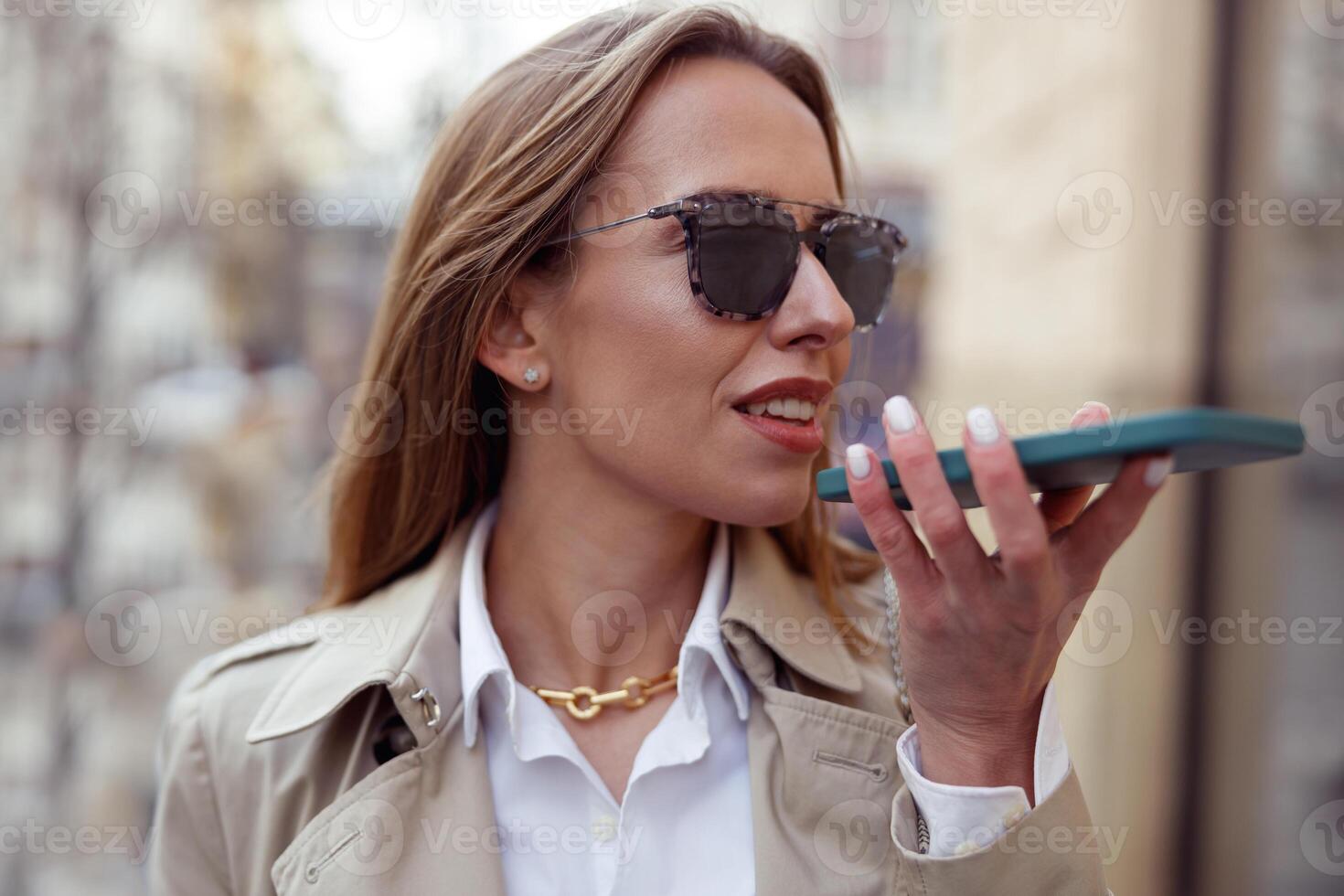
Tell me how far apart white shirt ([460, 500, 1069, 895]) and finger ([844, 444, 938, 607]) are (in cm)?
31

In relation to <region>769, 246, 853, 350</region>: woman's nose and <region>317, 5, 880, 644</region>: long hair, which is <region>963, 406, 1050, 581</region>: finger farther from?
<region>317, 5, 880, 644</region>: long hair

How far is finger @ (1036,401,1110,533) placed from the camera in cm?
127

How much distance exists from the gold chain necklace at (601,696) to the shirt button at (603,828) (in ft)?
0.66

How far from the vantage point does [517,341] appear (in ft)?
6.22

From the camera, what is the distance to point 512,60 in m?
1.94

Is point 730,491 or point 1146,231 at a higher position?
point 1146,231

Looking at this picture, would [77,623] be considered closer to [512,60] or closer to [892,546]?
[512,60]

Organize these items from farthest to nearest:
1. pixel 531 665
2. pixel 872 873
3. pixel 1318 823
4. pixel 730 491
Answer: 1. pixel 1318 823
2. pixel 531 665
3. pixel 730 491
4. pixel 872 873

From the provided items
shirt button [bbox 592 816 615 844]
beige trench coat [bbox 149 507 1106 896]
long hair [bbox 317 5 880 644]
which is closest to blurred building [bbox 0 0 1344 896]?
long hair [bbox 317 5 880 644]

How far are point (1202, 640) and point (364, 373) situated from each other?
2972mm

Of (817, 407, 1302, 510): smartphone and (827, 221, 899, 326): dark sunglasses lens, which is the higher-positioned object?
(827, 221, 899, 326): dark sunglasses lens

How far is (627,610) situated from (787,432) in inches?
19.6

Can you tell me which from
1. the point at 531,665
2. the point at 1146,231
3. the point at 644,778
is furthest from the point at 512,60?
the point at 1146,231

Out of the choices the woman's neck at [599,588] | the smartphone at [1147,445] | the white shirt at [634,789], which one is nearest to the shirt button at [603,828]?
the white shirt at [634,789]
